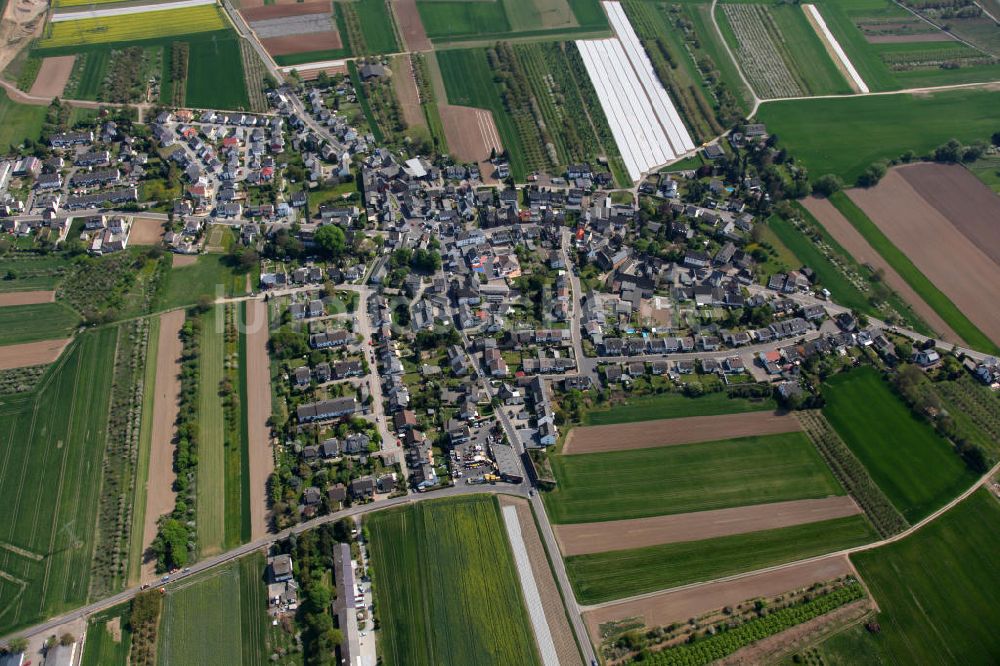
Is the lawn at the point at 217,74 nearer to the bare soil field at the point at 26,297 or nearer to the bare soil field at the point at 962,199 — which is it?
the bare soil field at the point at 26,297

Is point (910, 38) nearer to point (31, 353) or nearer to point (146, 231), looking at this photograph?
point (146, 231)

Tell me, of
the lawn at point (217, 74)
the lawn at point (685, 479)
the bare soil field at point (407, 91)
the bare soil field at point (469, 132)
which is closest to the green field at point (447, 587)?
the lawn at point (685, 479)

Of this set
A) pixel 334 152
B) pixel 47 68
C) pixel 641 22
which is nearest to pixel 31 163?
pixel 47 68

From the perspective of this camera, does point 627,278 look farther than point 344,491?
Yes

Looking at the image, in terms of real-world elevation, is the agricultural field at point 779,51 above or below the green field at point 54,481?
above

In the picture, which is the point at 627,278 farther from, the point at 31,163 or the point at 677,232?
the point at 31,163

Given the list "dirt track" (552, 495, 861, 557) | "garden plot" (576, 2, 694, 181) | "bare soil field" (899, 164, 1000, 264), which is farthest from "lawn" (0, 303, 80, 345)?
"bare soil field" (899, 164, 1000, 264)

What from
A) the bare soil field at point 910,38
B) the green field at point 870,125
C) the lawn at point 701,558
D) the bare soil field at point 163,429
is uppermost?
the bare soil field at point 910,38
